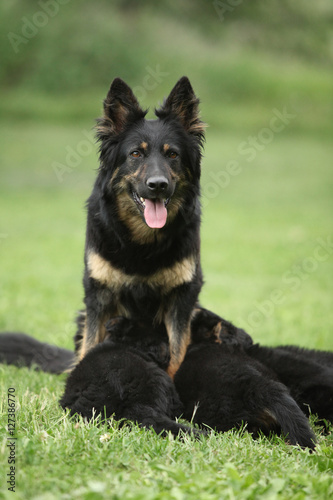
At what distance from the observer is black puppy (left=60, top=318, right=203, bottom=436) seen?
3.70 meters

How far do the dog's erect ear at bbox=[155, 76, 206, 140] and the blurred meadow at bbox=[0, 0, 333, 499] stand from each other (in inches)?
13.9

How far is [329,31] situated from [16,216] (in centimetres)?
2718

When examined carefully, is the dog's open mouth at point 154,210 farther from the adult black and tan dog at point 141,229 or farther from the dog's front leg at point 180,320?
the dog's front leg at point 180,320

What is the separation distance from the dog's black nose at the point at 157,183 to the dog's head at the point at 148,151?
9 cm

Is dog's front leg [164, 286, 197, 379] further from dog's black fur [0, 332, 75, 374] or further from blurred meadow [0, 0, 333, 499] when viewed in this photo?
dog's black fur [0, 332, 75, 374]

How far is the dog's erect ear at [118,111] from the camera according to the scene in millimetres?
4809

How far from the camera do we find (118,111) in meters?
4.91

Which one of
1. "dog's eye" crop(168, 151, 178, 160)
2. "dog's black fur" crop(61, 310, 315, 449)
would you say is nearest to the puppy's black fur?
"dog's black fur" crop(61, 310, 315, 449)

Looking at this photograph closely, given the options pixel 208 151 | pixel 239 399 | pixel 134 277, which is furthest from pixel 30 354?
pixel 208 151

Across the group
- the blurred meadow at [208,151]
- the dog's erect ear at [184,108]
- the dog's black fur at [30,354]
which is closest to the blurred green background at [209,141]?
the blurred meadow at [208,151]

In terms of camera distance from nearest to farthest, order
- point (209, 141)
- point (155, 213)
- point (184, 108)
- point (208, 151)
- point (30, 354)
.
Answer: point (155, 213) < point (184, 108) < point (30, 354) < point (208, 151) < point (209, 141)

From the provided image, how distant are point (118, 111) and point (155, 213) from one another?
102 centimetres

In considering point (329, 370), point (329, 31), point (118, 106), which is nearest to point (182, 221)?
point (118, 106)

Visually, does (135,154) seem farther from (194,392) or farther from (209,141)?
(209,141)
